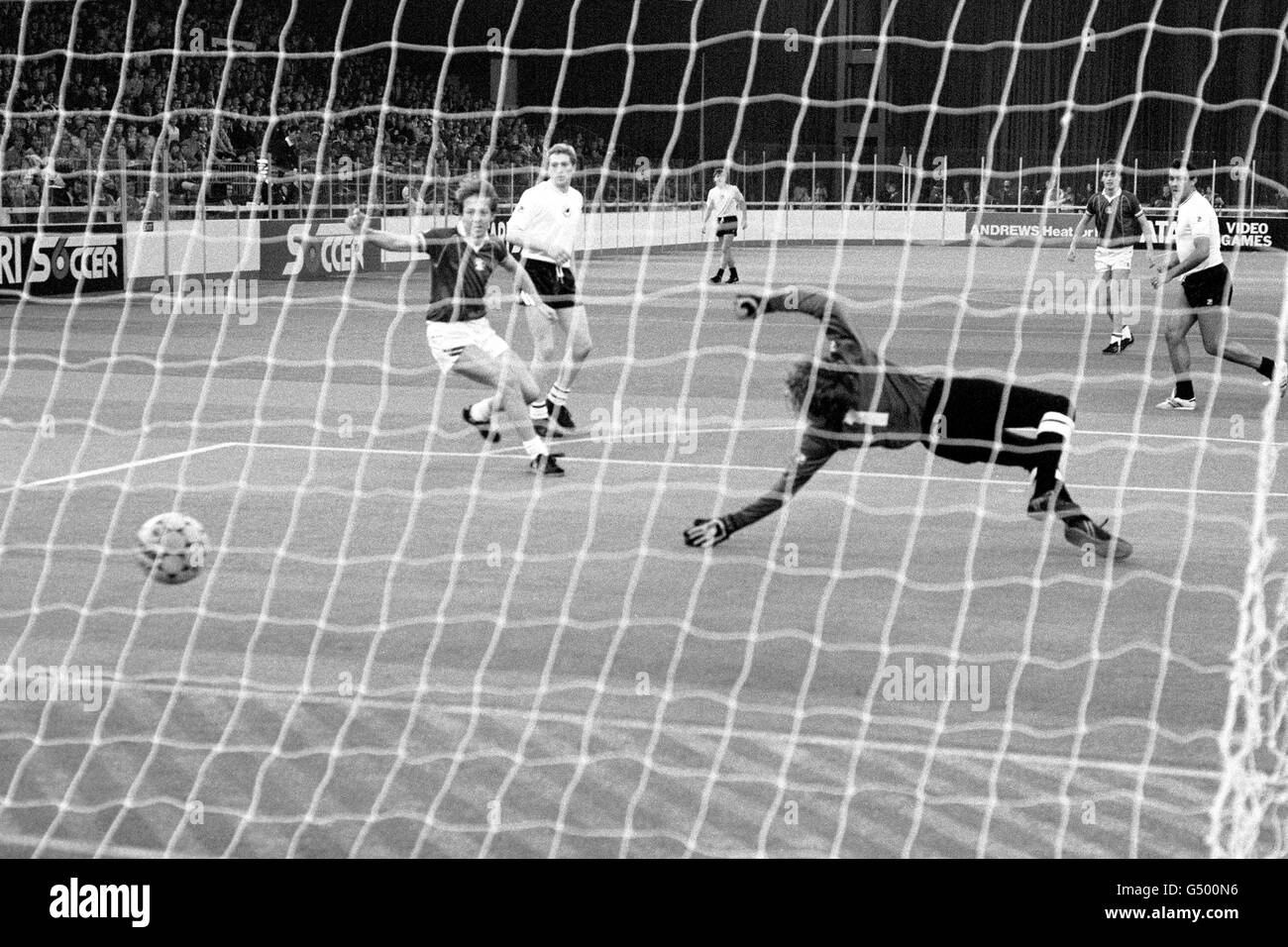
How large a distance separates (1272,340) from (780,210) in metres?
24.3

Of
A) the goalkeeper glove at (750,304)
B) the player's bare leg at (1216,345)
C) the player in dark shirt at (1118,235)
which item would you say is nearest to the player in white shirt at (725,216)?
the player in dark shirt at (1118,235)

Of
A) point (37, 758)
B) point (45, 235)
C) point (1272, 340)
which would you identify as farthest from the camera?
point (45, 235)

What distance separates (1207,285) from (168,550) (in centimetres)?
862

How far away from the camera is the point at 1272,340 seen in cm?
1873

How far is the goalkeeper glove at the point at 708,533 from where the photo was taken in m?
8.10

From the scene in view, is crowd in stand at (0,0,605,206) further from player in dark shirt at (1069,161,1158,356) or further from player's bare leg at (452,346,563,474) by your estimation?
player's bare leg at (452,346,563,474)

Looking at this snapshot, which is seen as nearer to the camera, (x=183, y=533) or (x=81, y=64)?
(x=183, y=533)

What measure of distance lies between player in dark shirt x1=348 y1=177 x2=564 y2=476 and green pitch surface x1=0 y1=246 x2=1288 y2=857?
1.28 feet

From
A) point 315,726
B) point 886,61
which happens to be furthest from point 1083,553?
point 886,61

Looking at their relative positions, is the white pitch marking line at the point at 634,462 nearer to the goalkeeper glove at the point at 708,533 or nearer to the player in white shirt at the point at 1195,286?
the player in white shirt at the point at 1195,286

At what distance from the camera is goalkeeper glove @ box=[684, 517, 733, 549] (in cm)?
810

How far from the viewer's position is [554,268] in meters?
11.8

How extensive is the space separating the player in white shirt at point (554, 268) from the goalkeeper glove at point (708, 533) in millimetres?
3128

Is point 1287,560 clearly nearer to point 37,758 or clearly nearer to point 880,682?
point 880,682
